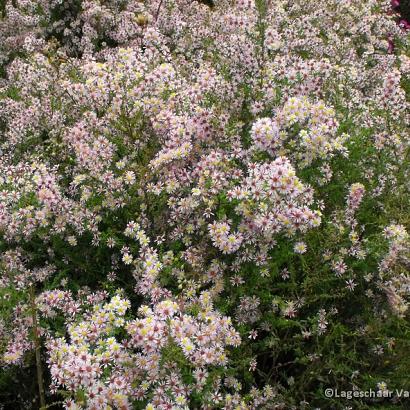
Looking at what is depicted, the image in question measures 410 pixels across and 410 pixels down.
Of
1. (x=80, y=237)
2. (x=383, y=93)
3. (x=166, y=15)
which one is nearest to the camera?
(x=80, y=237)

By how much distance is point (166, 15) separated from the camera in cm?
684

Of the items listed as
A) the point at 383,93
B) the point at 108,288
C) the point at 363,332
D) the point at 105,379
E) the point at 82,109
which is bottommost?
the point at 105,379

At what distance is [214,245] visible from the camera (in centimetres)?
299

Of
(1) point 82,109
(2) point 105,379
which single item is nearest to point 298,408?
(2) point 105,379

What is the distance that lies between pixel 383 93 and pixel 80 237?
252 centimetres

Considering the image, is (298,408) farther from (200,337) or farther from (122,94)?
(122,94)

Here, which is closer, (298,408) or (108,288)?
(298,408)

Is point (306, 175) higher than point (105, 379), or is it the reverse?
point (306, 175)

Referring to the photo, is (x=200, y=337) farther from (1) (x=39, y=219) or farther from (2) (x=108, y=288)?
(1) (x=39, y=219)

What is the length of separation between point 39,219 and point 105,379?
1.34 meters

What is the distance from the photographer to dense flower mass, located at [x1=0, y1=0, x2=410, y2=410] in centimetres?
261

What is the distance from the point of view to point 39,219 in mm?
3344

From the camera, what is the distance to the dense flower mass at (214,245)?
261 centimetres

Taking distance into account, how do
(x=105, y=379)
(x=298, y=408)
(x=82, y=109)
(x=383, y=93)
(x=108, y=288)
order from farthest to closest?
(x=82, y=109), (x=383, y=93), (x=108, y=288), (x=298, y=408), (x=105, y=379)
